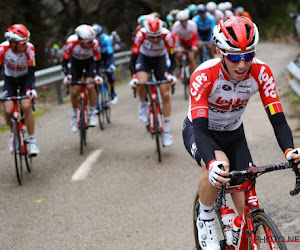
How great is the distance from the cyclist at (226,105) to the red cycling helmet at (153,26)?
4.87 m

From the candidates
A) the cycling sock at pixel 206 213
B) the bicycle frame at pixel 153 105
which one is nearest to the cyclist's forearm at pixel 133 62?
the bicycle frame at pixel 153 105

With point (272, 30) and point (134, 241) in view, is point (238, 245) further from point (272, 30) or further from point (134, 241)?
point (272, 30)

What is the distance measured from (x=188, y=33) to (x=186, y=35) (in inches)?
4.1

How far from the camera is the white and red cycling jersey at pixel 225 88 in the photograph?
4.17 metres

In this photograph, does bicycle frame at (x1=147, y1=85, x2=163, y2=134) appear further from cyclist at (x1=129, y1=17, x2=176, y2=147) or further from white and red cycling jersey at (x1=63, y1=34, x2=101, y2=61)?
white and red cycling jersey at (x1=63, y1=34, x2=101, y2=61)

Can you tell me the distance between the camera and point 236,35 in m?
3.89

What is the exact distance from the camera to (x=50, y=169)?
895 centimetres

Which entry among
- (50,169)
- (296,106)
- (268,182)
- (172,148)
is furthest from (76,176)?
(296,106)

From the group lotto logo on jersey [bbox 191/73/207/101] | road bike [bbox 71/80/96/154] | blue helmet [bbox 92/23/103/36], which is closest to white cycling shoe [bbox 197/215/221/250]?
lotto logo on jersey [bbox 191/73/207/101]

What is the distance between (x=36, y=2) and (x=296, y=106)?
1510cm

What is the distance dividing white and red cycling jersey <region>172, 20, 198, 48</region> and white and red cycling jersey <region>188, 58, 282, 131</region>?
11.6 metres

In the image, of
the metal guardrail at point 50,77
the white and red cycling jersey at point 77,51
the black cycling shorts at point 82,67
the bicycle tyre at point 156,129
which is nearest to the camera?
the bicycle tyre at point 156,129

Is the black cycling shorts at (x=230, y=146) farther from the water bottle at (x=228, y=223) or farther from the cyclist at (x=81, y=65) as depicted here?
the cyclist at (x=81, y=65)

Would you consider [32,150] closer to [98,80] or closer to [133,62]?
[98,80]
